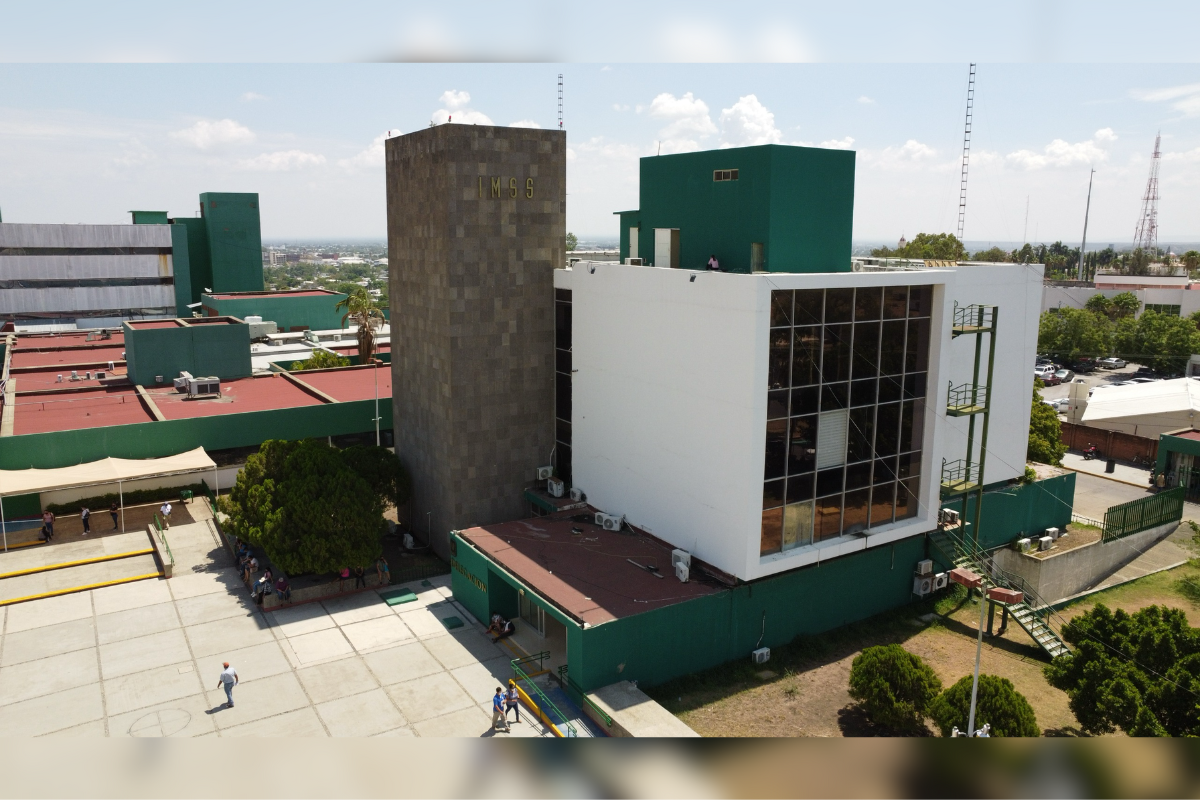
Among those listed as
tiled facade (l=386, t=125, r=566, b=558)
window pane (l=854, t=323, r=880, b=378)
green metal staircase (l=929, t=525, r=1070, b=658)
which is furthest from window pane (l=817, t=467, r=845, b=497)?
tiled facade (l=386, t=125, r=566, b=558)

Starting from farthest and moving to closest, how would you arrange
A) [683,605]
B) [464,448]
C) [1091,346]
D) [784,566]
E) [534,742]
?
1. [1091,346]
2. [464,448]
3. [784,566]
4. [683,605]
5. [534,742]

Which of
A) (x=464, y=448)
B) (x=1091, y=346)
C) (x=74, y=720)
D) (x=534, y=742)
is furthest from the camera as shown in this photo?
(x=1091, y=346)

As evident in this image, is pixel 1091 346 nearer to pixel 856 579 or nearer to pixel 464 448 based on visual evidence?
pixel 856 579

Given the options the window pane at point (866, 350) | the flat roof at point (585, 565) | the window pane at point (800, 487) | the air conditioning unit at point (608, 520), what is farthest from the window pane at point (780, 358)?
the air conditioning unit at point (608, 520)

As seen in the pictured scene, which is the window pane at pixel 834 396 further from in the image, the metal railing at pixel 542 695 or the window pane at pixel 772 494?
the metal railing at pixel 542 695

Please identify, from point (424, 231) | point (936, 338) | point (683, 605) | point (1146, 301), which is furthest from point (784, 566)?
point (1146, 301)

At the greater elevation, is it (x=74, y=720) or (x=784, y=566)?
(x=784, y=566)

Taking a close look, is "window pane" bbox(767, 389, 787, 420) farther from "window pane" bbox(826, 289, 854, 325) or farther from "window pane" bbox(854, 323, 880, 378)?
"window pane" bbox(854, 323, 880, 378)
